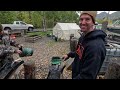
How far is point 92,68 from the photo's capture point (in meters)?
1.87

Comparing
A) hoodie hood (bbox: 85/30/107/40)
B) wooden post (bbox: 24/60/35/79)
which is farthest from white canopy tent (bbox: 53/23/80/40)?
hoodie hood (bbox: 85/30/107/40)

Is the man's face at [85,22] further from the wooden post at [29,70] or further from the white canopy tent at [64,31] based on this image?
the white canopy tent at [64,31]

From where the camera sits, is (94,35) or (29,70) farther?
(29,70)

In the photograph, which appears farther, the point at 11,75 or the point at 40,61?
the point at 40,61

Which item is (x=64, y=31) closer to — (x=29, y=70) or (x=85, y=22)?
(x=29, y=70)

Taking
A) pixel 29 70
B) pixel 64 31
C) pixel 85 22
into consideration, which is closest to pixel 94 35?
pixel 85 22

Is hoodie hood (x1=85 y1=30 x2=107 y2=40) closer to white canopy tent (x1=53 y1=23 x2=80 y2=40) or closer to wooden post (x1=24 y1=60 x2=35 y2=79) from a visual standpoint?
wooden post (x1=24 y1=60 x2=35 y2=79)

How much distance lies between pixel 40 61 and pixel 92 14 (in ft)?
21.2

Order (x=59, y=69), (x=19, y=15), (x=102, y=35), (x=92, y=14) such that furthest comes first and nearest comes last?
(x=19, y=15) → (x=59, y=69) → (x=102, y=35) → (x=92, y=14)

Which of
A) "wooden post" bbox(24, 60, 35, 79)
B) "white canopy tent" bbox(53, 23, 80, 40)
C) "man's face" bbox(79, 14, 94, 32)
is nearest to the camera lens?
"man's face" bbox(79, 14, 94, 32)

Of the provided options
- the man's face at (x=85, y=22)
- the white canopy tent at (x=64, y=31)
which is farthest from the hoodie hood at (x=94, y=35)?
the white canopy tent at (x=64, y=31)
